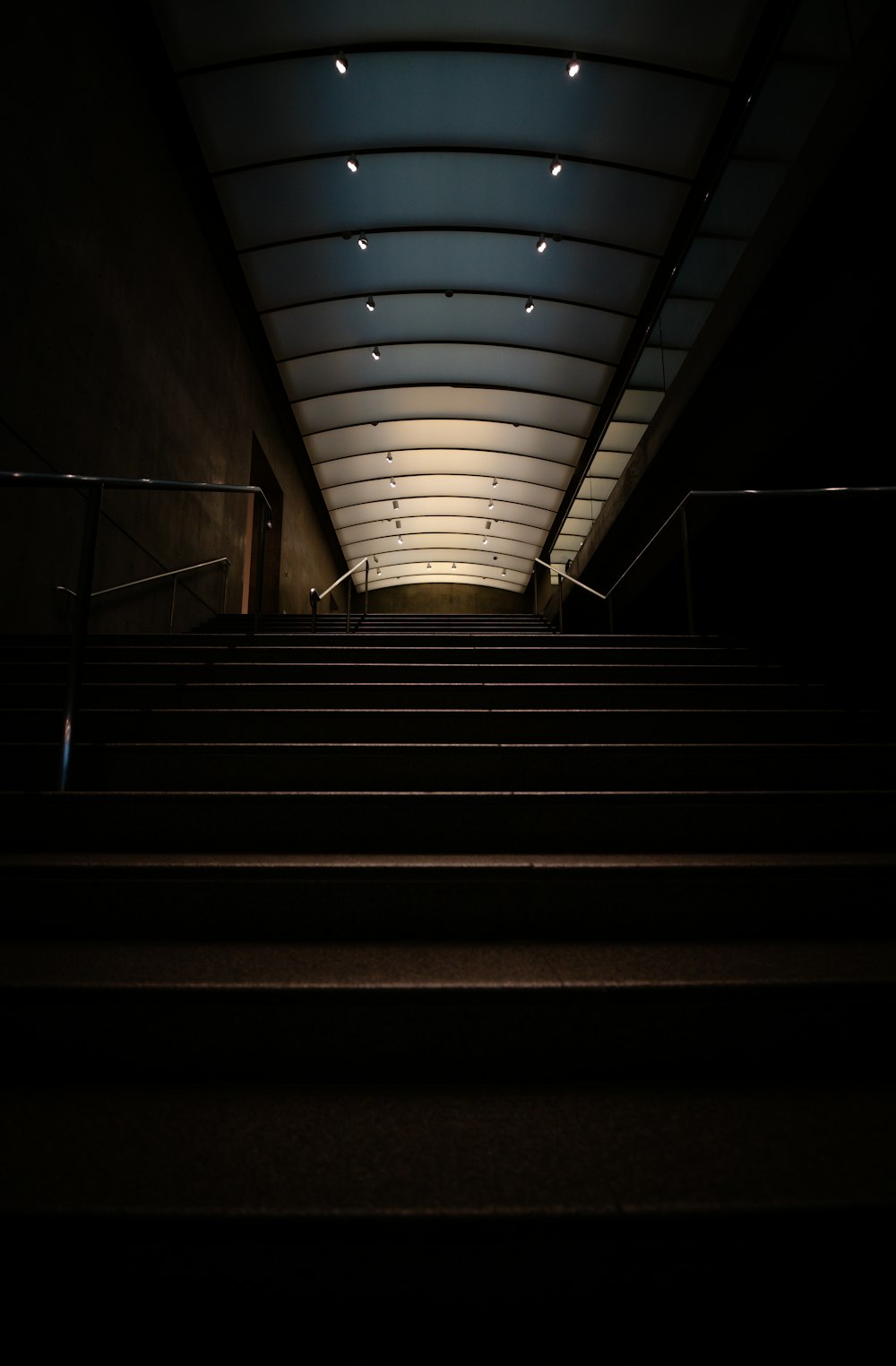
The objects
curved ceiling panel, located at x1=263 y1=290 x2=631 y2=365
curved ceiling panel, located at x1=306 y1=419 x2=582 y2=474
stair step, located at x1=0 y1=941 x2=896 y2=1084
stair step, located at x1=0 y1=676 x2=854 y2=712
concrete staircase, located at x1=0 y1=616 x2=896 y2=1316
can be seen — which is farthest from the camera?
curved ceiling panel, located at x1=306 y1=419 x2=582 y2=474

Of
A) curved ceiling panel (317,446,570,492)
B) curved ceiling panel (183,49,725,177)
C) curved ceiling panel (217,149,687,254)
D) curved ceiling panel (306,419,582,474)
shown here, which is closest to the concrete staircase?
curved ceiling panel (183,49,725,177)

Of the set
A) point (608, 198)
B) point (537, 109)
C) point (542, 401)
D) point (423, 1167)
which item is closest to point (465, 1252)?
point (423, 1167)

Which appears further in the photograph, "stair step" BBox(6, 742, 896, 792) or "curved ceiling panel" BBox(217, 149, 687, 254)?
"curved ceiling panel" BBox(217, 149, 687, 254)

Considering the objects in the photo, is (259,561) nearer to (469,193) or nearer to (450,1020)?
(450,1020)

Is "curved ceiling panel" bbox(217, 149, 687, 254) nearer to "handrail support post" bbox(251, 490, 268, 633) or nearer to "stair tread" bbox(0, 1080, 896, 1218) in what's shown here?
"handrail support post" bbox(251, 490, 268, 633)

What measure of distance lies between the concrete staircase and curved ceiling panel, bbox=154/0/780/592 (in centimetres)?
497

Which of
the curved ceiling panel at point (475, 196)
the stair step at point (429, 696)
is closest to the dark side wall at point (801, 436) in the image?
the curved ceiling panel at point (475, 196)

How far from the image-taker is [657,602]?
7.89 meters

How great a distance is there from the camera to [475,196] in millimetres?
6961

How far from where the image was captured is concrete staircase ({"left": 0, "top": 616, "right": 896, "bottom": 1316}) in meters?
0.98

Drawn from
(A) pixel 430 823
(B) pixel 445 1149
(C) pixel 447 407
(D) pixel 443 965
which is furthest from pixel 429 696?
(C) pixel 447 407

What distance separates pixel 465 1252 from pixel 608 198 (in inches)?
322

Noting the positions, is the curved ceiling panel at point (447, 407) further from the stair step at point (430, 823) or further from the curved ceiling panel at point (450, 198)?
the stair step at point (430, 823)

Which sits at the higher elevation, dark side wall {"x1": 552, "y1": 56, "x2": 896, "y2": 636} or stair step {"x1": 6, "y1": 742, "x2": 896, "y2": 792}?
dark side wall {"x1": 552, "y1": 56, "x2": 896, "y2": 636}
